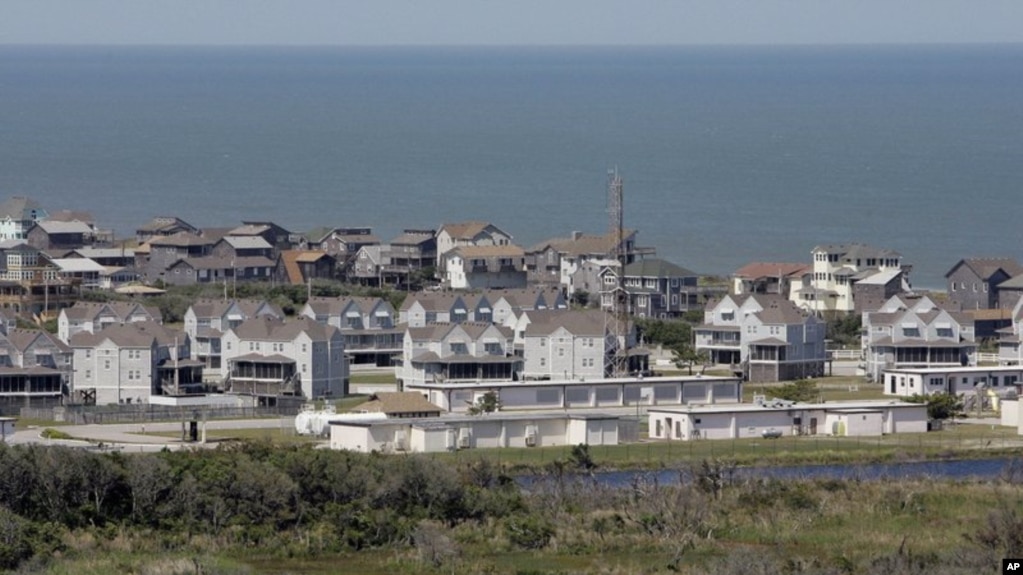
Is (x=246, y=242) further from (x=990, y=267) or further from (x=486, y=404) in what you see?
(x=486, y=404)

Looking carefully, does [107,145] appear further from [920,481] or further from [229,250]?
[920,481]

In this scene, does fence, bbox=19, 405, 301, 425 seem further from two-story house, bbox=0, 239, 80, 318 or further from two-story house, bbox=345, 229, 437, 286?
two-story house, bbox=345, 229, 437, 286

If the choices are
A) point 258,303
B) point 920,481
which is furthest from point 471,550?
point 258,303

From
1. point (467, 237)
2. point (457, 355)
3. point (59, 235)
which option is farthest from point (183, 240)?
point (457, 355)

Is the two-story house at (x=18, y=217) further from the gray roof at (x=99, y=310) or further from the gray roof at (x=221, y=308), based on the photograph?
the gray roof at (x=221, y=308)

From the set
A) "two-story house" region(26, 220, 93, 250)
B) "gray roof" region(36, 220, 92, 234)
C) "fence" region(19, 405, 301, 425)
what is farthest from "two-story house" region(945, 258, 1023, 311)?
"gray roof" region(36, 220, 92, 234)

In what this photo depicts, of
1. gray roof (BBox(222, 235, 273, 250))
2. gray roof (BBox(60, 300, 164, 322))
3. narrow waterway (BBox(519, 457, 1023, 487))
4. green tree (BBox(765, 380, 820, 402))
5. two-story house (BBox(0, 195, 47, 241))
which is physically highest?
two-story house (BBox(0, 195, 47, 241))
